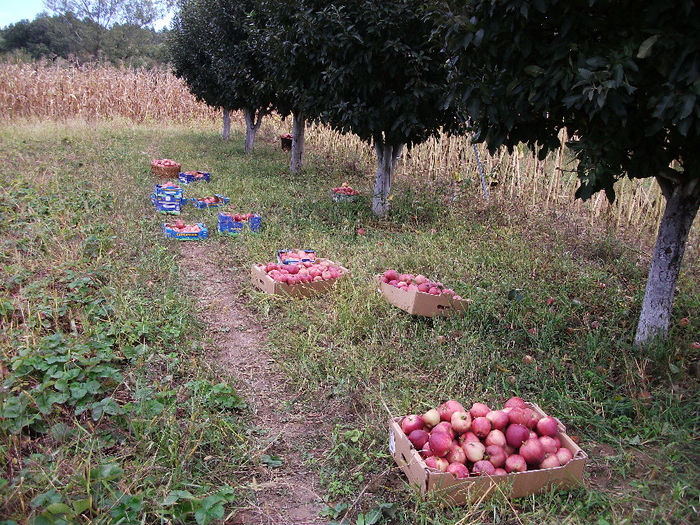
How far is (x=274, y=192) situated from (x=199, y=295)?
4.52m

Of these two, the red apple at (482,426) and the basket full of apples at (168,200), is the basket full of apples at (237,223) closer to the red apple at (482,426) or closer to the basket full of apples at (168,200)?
the basket full of apples at (168,200)

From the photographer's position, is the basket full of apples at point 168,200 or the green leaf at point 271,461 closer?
the green leaf at point 271,461

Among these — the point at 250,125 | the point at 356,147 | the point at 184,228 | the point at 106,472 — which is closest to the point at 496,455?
the point at 106,472

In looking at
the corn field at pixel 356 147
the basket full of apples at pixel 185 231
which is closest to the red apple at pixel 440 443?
the corn field at pixel 356 147

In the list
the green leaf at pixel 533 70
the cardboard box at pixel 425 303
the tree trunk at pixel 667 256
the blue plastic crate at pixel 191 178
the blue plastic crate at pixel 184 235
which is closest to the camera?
the green leaf at pixel 533 70

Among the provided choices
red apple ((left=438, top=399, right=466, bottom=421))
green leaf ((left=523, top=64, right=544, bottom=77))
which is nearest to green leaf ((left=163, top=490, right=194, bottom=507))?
red apple ((left=438, top=399, right=466, bottom=421))

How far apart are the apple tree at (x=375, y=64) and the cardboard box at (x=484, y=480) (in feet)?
13.7

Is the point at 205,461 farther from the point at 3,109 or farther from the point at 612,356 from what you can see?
the point at 3,109

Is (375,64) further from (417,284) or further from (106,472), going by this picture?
(106,472)

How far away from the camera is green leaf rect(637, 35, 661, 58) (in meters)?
2.50

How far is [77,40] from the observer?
44.4 metres

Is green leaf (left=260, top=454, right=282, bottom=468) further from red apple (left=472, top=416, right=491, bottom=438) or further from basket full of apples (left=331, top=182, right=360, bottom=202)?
basket full of apples (left=331, top=182, right=360, bottom=202)

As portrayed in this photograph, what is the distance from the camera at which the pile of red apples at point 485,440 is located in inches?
96.8

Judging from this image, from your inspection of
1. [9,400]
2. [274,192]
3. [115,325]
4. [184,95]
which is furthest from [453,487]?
[184,95]
